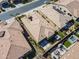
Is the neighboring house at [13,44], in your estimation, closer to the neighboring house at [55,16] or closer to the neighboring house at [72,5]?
the neighboring house at [55,16]

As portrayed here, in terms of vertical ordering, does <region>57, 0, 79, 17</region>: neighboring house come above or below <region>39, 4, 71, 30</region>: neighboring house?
above

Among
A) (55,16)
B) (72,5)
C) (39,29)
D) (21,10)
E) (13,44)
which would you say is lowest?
(21,10)

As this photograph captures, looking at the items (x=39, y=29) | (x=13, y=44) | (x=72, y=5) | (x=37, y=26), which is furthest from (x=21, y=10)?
(x=13, y=44)

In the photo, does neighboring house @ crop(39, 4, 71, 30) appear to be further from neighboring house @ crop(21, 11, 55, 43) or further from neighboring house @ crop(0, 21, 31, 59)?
neighboring house @ crop(0, 21, 31, 59)

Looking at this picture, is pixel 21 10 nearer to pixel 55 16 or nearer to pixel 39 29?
pixel 55 16

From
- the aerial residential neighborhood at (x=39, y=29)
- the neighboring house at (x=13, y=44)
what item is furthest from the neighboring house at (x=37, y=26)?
the neighboring house at (x=13, y=44)

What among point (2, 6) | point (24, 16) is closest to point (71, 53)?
point (24, 16)

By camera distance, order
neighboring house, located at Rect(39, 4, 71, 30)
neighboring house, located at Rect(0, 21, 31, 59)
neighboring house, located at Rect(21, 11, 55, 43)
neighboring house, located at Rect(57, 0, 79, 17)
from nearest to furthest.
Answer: neighboring house, located at Rect(0, 21, 31, 59) < neighboring house, located at Rect(21, 11, 55, 43) < neighboring house, located at Rect(39, 4, 71, 30) < neighboring house, located at Rect(57, 0, 79, 17)

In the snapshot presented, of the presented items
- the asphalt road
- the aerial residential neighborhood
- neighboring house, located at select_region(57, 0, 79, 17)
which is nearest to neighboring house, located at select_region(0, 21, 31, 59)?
the aerial residential neighborhood
